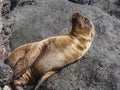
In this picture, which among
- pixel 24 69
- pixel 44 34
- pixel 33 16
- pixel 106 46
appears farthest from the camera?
pixel 33 16

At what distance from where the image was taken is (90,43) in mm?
5770

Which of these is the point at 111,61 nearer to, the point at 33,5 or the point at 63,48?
the point at 63,48

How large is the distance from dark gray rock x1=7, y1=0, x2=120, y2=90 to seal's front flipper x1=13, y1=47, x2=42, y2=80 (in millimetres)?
363

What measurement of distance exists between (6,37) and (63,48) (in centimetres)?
108

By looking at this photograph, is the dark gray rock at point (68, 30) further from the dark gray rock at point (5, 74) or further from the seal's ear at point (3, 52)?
→ the seal's ear at point (3, 52)

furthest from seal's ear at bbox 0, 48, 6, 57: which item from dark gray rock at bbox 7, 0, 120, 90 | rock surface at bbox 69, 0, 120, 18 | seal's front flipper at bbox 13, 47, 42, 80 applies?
rock surface at bbox 69, 0, 120, 18

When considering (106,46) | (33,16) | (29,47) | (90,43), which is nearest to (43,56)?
(29,47)

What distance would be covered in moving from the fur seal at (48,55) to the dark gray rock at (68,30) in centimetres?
15

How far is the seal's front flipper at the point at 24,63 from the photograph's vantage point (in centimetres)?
542

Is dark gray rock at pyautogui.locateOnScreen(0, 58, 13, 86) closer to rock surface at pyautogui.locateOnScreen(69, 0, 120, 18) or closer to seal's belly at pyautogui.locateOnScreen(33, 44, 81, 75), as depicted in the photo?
seal's belly at pyautogui.locateOnScreen(33, 44, 81, 75)

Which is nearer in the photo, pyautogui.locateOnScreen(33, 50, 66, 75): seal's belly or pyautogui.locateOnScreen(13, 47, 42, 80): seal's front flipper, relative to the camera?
pyautogui.locateOnScreen(13, 47, 42, 80): seal's front flipper

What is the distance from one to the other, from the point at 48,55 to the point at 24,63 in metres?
0.36

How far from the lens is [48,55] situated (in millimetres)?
5582

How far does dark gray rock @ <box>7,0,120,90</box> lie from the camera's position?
18.0ft
